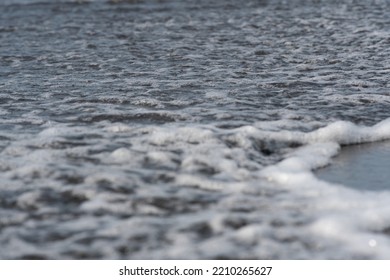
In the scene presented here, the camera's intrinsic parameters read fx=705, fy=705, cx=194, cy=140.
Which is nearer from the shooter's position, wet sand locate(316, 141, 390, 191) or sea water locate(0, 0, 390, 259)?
sea water locate(0, 0, 390, 259)

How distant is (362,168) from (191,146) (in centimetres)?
94

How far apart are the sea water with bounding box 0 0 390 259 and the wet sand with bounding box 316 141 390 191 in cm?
5

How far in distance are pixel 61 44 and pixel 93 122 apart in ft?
12.5

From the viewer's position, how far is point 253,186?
11.1 ft

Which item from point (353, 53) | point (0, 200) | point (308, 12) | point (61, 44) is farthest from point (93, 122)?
point (308, 12)

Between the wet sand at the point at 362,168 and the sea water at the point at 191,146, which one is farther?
the wet sand at the point at 362,168

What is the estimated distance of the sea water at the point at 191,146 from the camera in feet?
9.65

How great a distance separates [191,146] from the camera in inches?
155

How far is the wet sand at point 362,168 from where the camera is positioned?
11.4ft

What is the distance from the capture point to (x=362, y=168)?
3.68m

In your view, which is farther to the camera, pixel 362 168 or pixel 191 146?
pixel 191 146

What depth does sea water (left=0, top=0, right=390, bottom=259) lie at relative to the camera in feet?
9.65

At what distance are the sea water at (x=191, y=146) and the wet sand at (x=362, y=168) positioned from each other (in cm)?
5
